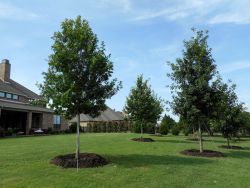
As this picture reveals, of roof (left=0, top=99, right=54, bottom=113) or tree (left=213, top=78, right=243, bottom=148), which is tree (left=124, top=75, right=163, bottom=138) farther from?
roof (left=0, top=99, right=54, bottom=113)

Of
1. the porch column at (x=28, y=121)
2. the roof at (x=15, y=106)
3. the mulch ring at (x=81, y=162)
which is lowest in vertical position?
the mulch ring at (x=81, y=162)

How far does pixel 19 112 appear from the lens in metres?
37.4

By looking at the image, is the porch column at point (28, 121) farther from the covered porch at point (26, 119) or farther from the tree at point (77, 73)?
the tree at point (77, 73)

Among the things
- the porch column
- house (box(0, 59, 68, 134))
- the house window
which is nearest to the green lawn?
house (box(0, 59, 68, 134))

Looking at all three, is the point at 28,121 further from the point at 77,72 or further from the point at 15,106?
the point at 77,72

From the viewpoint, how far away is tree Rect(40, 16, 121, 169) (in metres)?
11.3

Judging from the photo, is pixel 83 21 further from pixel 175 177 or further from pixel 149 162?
pixel 175 177

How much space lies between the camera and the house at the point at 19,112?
35.1 metres

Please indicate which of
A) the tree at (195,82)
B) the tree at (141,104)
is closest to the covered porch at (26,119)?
the tree at (141,104)

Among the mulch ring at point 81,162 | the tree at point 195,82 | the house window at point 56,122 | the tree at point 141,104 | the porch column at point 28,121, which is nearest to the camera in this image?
the mulch ring at point 81,162

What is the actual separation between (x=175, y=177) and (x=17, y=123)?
34.0m

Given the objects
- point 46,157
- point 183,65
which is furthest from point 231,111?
point 46,157

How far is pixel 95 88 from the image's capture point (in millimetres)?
12000

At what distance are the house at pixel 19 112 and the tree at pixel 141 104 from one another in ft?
47.7
